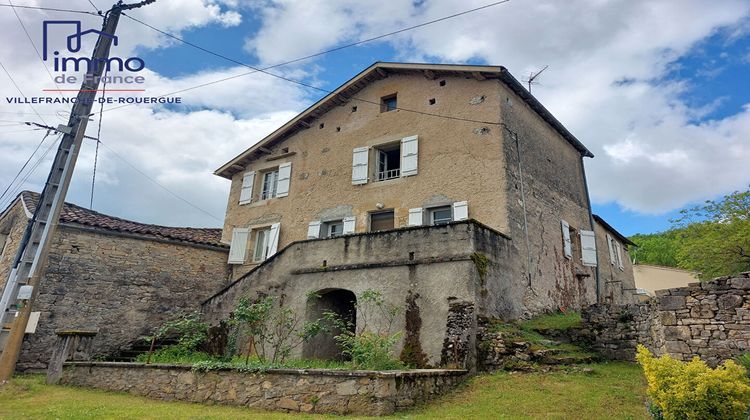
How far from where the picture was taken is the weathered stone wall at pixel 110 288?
39.1 feet

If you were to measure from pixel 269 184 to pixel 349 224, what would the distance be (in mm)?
4715

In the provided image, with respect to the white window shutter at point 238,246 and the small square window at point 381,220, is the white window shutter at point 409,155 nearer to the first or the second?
the small square window at point 381,220

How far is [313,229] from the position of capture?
1499 centimetres

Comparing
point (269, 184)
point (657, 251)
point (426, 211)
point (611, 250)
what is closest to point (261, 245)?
point (269, 184)

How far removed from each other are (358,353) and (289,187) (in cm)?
946

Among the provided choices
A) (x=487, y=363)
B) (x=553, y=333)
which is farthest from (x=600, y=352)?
(x=487, y=363)

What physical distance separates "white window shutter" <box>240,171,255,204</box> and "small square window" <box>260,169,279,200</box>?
421 mm

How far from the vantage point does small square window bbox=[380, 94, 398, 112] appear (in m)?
15.3

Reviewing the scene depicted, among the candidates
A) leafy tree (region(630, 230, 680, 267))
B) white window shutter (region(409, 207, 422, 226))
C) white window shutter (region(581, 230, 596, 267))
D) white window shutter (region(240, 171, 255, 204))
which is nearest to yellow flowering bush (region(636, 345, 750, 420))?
white window shutter (region(409, 207, 422, 226))

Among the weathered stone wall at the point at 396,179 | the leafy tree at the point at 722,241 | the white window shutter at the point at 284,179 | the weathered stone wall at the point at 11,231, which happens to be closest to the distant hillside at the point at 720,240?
the leafy tree at the point at 722,241

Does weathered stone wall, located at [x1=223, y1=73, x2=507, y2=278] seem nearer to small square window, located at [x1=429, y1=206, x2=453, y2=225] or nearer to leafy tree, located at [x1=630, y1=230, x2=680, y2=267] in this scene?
small square window, located at [x1=429, y1=206, x2=453, y2=225]

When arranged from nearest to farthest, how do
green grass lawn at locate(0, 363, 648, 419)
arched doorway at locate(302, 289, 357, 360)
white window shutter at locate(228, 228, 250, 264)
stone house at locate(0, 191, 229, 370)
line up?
green grass lawn at locate(0, 363, 648, 419) → arched doorway at locate(302, 289, 357, 360) → stone house at locate(0, 191, 229, 370) → white window shutter at locate(228, 228, 250, 264)

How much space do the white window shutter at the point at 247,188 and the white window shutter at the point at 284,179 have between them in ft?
4.50

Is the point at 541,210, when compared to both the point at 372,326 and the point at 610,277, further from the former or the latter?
the point at 372,326
